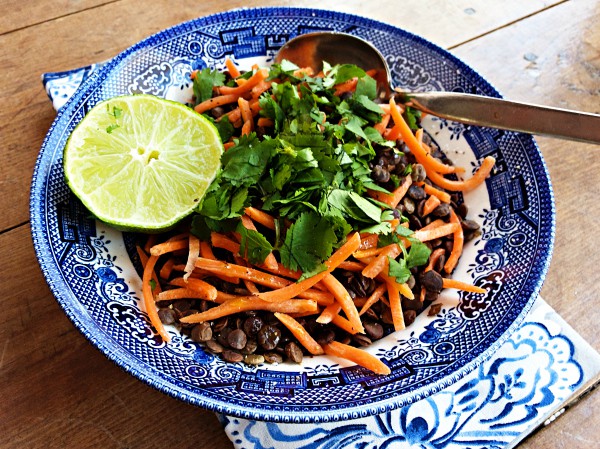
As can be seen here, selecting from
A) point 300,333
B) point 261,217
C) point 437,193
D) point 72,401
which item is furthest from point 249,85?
point 72,401

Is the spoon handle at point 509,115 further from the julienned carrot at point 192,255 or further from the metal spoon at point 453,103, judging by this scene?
the julienned carrot at point 192,255

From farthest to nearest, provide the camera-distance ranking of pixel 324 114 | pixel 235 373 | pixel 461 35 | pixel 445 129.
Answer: pixel 461 35
pixel 445 129
pixel 324 114
pixel 235 373

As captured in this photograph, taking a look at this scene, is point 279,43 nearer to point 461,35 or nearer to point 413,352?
point 461,35

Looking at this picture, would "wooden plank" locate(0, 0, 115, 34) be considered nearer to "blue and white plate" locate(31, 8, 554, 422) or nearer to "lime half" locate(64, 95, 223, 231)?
"blue and white plate" locate(31, 8, 554, 422)

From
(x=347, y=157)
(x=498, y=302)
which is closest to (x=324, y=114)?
(x=347, y=157)

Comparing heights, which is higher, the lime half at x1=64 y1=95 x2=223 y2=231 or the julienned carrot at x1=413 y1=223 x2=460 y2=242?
the lime half at x1=64 y1=95 x2=223 y2=231

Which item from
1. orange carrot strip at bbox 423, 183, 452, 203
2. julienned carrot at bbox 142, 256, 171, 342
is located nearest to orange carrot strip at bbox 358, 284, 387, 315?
orange carrot strip at bbox 423, 183, 452, 203

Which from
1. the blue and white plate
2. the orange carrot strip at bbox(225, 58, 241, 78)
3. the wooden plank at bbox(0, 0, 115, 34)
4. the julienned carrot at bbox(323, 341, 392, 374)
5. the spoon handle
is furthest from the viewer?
the wooden plank at bbox(0, 0, 115, 34)
